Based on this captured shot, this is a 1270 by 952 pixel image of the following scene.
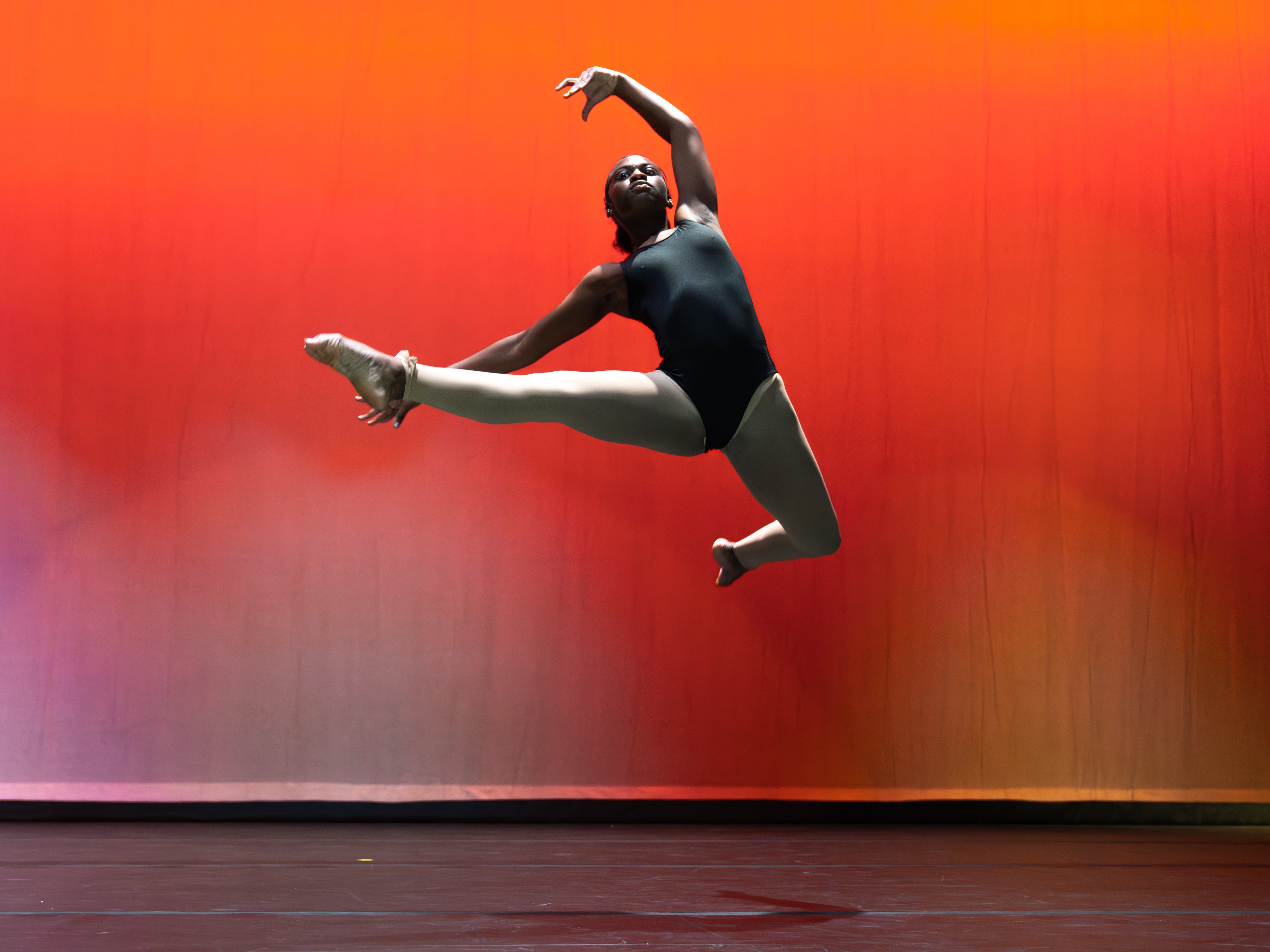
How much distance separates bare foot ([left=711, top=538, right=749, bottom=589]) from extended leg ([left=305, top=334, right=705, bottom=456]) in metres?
0.52

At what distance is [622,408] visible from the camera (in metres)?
2.13

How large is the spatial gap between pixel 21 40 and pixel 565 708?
2.94m

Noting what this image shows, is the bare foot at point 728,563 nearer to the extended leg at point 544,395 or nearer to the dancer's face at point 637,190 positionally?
the extended leg at point 544,395

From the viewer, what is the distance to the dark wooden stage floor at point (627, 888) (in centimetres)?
207

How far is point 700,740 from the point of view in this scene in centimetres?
375

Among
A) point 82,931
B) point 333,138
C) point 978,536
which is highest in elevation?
point 333,138

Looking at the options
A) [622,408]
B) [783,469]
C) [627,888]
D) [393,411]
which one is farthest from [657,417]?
[627,888]

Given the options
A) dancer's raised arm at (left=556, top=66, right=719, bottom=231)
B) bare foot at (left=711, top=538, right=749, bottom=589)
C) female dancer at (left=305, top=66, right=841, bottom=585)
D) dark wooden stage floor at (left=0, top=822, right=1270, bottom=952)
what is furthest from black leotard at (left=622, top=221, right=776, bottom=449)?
dark wooden stage floor at (left=0, top=822, right=1270, bottom=952)

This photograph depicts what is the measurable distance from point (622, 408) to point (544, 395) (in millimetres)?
154

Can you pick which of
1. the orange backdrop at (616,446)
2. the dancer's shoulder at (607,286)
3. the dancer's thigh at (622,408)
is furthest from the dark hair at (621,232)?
the orange backdrop at (616,446)

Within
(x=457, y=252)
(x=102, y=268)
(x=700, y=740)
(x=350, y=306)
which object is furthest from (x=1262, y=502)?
(x=102, y=268)

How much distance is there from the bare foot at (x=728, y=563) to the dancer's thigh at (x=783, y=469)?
0.27 metres

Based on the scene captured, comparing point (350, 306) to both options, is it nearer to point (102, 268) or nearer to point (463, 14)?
point (102, 268)

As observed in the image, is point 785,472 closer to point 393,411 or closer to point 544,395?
point 544,395
